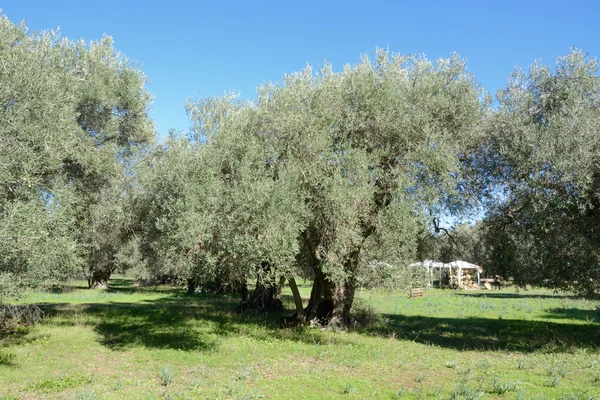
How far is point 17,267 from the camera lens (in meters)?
10.8

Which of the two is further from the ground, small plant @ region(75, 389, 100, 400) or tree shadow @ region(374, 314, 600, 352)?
tree shadow @ region(374, 314, 600, 352)

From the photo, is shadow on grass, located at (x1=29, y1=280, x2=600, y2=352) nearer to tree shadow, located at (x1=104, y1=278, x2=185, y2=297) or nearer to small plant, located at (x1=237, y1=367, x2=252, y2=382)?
small plant, located at (x1=237, y1=367, x2=252, y2=382)

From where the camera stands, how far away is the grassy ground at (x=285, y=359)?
10.2m

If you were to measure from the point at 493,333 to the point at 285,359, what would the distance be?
1052 centimetres

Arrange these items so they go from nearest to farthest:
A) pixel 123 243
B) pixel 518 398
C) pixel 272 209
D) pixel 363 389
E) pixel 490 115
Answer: pixel 518 398, pixel 363 389, pixel 272 209, pixel 490 115, pixel 123 243

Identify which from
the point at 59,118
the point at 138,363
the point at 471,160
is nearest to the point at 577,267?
the point at 471,160

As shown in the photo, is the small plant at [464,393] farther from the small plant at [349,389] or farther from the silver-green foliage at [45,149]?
the silver-green foliage at [45,149]

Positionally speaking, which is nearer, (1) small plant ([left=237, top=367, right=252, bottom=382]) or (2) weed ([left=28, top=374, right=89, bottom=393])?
(2) weed ([left=28, top=374, right=89, bottom=393])

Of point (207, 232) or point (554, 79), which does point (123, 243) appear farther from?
point (554, 79)

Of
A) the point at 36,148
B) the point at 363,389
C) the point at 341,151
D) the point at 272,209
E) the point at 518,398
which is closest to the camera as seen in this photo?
the point at 518,398

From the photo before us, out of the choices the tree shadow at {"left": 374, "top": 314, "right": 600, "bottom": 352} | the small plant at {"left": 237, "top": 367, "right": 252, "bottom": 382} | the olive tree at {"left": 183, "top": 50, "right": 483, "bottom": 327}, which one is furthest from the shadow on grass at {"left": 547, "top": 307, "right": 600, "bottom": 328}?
the small plant at {"left": 237, "top": 367, "right": 252, "bottom": 382}

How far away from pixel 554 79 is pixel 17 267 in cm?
1745

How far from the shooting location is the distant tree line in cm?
1227

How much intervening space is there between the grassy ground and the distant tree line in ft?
7.67
